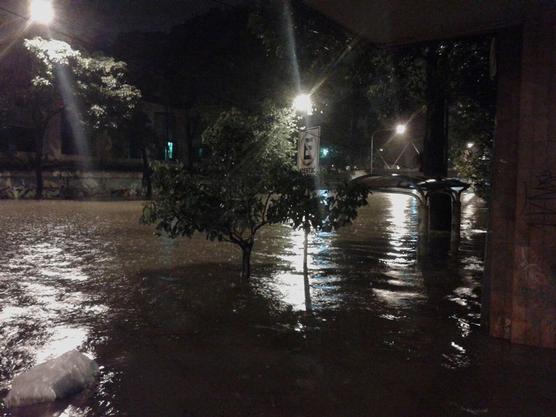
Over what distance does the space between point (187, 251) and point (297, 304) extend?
4.83 m

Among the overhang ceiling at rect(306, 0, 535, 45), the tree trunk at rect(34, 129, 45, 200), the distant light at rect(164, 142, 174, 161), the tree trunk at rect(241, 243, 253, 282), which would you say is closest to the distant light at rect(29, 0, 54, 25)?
the tree trunk at rect(241, 243, 253, 282)

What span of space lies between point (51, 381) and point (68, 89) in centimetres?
2393

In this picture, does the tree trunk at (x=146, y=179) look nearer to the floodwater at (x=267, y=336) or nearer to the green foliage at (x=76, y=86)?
the green foliage at (x=76, y=86)

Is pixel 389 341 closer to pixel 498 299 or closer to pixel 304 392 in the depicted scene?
pixel 498 299

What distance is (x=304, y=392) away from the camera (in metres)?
4.13

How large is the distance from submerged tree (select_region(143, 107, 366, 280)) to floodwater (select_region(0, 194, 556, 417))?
1.08 m

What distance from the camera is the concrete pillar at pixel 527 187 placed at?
15.4 feet

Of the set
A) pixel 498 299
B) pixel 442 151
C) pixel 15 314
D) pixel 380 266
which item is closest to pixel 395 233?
pixel 442 151

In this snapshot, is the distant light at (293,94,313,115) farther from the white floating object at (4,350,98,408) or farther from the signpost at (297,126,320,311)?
the white floating object at (4,350,98,408)

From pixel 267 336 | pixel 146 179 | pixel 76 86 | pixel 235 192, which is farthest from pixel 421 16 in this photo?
pixel 146 179

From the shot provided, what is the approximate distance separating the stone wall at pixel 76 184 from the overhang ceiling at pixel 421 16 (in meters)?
26.4

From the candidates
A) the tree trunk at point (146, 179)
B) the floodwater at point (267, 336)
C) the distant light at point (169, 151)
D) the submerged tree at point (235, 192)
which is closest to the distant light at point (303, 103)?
the floodwater at point (267, 336)

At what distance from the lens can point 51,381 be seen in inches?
155

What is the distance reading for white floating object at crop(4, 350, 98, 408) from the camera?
12.7 feet
